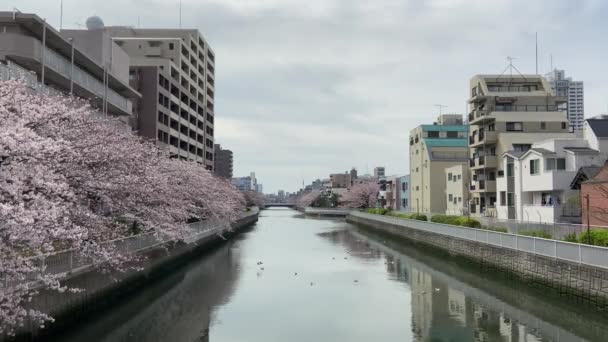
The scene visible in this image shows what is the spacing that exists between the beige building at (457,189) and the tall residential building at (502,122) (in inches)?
75.1

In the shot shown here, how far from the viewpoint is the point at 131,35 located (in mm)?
83125

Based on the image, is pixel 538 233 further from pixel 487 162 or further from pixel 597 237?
pixel 487 162

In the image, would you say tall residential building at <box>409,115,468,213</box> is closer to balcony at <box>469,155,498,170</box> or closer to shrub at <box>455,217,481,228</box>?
balcony at <box>469,155,498,170</box>

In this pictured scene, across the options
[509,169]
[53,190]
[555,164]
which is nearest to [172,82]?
[509,169]

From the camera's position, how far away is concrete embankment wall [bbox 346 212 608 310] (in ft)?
63.6

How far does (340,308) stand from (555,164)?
24.7m

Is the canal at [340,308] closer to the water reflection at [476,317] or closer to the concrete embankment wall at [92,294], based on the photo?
the water reflection at [476,317]

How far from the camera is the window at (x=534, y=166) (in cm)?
3994

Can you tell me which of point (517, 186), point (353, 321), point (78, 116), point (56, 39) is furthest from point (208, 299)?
point (517, 186)

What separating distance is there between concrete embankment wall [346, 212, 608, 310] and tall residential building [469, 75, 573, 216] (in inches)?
560

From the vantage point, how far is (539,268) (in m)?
24.0

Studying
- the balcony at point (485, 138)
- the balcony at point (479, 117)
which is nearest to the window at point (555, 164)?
the balcony at point (485, 138)

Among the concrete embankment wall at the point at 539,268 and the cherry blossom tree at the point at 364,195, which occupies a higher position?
the cherry blossom tree at the point at 364,195

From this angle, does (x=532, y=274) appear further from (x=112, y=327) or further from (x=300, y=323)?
(x=112, y=327)
